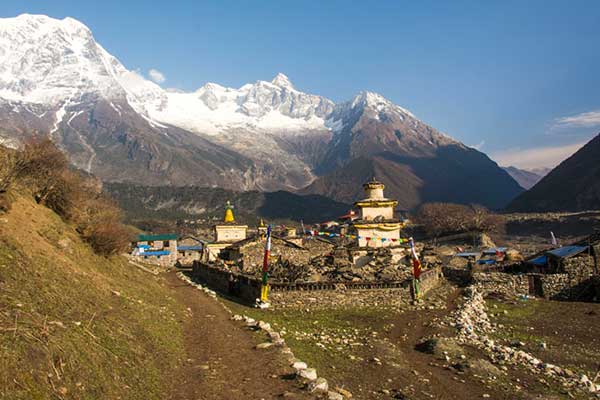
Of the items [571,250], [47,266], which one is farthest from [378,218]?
[47,266]

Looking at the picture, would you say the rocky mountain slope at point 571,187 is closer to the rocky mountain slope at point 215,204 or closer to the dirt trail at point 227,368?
the rocky mountain slope at point 215,204

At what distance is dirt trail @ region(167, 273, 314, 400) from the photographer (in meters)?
10.2

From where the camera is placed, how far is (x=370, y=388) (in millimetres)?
11805

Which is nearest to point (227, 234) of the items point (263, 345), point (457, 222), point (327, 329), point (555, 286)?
point (555, 286)

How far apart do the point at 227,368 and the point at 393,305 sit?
1347 centimetres

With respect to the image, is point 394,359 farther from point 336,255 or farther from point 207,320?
point 336,255

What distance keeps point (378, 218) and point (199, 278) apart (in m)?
15.5

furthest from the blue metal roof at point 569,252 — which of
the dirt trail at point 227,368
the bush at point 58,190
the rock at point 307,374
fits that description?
the bush at point 58,190

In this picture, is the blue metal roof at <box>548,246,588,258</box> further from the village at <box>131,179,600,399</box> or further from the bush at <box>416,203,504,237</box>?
the bush at <box>416,203,504,237</box>

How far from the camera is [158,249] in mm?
71438

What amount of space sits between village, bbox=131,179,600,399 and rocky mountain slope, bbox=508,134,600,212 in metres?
114

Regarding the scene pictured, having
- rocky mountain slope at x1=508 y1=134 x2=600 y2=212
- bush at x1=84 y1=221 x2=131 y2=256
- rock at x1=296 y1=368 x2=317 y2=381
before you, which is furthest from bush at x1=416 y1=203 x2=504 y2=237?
rock at x1=296 y1=368 x2=317 y2=381

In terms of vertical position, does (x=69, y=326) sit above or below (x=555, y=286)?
above

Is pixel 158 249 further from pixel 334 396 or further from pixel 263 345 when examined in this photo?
pixel 334 396
